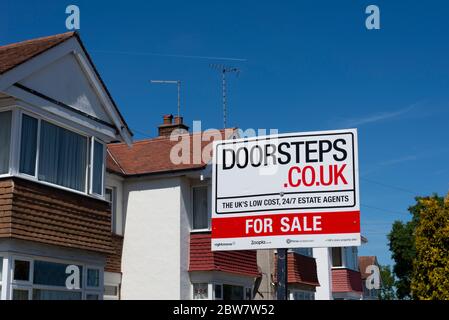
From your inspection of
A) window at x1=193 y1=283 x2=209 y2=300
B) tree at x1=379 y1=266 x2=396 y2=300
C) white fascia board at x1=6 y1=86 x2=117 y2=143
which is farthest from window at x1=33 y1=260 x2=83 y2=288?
tree at x1=379 y1=266 x2=396 y2=300

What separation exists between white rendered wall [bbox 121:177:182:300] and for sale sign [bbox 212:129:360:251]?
11986mm

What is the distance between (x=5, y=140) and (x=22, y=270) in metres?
2.60

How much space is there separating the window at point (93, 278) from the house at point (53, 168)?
0.08 ft

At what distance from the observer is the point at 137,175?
2153 centimetres

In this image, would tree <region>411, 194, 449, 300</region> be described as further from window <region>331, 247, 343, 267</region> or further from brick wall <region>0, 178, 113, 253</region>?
window <region>331, 247, 343, 267</region>

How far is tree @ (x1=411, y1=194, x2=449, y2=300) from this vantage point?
16484 mm

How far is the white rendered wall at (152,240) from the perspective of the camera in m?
20.6

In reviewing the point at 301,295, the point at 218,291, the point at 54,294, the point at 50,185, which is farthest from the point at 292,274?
the point at 50,185

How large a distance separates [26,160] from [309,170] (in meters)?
7.31

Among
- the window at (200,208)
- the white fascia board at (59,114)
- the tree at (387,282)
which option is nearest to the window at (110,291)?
the window at (200,208)

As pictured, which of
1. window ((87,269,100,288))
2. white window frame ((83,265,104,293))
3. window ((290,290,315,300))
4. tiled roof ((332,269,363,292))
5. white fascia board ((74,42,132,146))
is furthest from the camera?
tiled roof ((332,269,363,292))

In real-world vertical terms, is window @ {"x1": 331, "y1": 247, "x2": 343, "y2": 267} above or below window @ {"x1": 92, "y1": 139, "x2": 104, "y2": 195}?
below

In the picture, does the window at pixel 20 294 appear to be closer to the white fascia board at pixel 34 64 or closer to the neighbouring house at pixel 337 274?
the white fascia board at pixel 34 64
